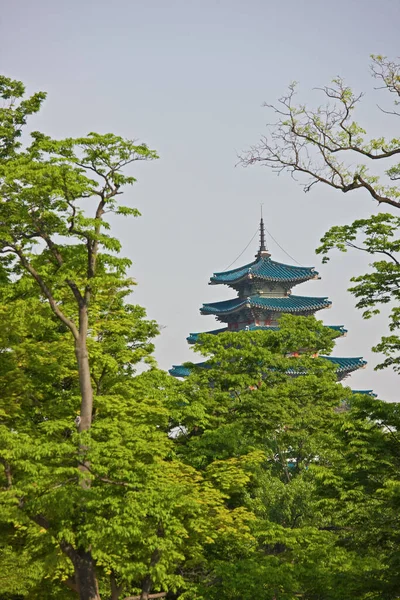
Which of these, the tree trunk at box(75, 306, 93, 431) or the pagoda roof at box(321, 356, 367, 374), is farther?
the pagoda roof at box(321, 356, 367, 374)

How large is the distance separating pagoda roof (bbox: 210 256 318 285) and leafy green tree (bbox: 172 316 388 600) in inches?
809

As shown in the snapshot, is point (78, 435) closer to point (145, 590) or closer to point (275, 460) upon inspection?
point (145, 590)

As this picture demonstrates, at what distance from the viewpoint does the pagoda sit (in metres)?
47.2

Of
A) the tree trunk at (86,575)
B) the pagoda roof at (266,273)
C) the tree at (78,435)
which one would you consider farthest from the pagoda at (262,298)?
the tree trunk at (86,575)

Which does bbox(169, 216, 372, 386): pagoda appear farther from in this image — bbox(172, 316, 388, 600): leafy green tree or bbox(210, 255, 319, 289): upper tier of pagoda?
bbox(172, 316, 388, 600): leafy green tree

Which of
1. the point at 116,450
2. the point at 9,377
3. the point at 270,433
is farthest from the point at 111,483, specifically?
the point at 270,433

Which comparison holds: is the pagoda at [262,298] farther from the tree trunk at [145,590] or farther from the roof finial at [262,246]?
the tree trunk at [145,590]

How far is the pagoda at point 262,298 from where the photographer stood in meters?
47.2

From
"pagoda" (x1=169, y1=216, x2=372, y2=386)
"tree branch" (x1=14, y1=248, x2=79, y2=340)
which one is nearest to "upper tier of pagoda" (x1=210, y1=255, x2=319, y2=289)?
"pagoda" (x1=169, y1=216, x2=372, y2=386)

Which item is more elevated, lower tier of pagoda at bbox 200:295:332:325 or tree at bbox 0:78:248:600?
lower tier of pagoda at bbox 200:295:332:325

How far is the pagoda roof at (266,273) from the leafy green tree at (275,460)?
20.5 meters

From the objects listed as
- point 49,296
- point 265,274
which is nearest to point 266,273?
point 265,274

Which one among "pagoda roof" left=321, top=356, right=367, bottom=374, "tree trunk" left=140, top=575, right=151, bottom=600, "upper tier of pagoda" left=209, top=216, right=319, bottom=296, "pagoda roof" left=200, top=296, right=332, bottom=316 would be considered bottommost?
"tree trunk" left=140, top=575, right=151, bottom=600

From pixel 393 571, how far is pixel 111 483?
574 cm
